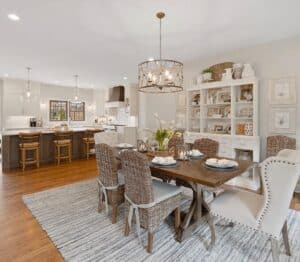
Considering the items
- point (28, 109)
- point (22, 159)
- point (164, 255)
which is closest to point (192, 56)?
point (164, 255)

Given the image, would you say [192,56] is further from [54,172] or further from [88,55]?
[54,172]

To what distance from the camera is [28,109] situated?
7.54m

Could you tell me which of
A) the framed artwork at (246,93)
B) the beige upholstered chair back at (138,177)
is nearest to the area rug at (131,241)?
the beige upholstered chair back at (138,177)

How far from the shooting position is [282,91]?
3.64m

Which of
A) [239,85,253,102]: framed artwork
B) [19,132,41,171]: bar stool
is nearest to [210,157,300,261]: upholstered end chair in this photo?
[239,85,253,102]: framed artwork

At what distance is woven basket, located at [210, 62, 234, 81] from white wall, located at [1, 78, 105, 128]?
21.6 feet

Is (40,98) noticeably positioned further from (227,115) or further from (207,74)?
(227,115)

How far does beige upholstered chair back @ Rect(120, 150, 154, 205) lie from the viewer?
187 centimetres

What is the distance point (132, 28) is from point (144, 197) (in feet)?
8.44

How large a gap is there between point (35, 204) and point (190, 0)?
3530 millimetres

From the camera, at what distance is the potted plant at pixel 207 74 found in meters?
4.45

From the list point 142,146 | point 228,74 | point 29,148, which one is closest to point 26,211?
point 142,146

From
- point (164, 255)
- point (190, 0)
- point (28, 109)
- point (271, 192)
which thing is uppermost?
point (190, 0)

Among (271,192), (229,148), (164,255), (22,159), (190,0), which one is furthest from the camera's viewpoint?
(22,159)
